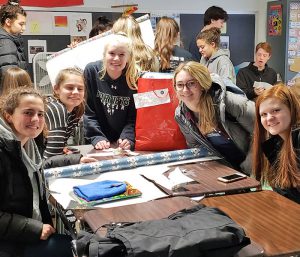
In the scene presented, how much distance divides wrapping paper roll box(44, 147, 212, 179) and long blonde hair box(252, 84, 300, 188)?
0.32 m

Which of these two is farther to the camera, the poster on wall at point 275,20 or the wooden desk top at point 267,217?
the poster on wall at point 275,20

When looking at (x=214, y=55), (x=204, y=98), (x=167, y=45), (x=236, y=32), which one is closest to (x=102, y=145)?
(x=204, y=98)

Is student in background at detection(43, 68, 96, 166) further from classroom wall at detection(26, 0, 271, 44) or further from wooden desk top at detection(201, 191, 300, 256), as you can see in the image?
classroom wall at detection(26, 0, 271, 44)

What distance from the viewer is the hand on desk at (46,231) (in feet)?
5.80

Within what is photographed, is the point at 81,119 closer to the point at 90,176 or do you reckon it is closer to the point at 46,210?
the point at 90,176

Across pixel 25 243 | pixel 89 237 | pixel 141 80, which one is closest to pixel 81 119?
pixel 141 80

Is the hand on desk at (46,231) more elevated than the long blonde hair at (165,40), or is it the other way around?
the long blonde hair at (165,40)

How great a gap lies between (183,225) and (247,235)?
24 cm

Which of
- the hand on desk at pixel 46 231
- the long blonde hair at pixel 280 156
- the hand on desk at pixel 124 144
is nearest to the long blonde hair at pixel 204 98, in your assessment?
the long blonde hair at pixel 280 156

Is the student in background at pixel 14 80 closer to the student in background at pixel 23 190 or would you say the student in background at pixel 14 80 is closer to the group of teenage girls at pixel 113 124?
the group of teenage girls at pixel 113 124

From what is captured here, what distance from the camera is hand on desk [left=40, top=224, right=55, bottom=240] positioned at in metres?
1.77

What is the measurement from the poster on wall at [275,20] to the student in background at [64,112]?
3.58 metres

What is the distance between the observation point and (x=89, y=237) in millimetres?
1274

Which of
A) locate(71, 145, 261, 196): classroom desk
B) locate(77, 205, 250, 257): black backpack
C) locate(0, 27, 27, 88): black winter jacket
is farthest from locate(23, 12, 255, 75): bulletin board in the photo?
locate(77, 205, 250, 257): black backpack
